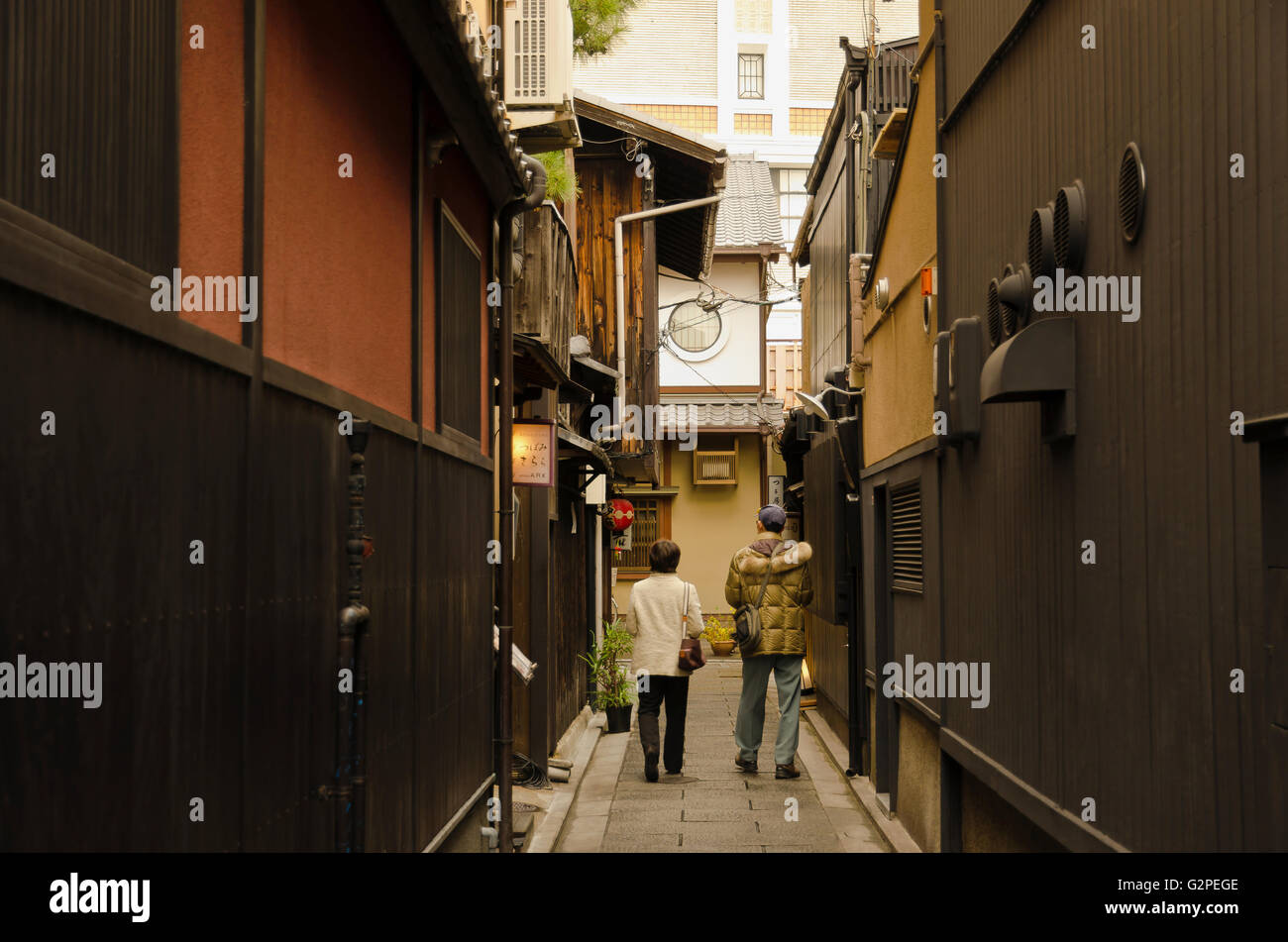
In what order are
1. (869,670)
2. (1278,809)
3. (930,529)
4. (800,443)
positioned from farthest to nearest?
(800,443) < (869,670) < (930,529) < (1278,809)

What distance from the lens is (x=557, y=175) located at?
49.1ft

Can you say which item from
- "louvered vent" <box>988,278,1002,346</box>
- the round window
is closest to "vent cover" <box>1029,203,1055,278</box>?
"louvered vent" <box>988,278,1002,346</box>

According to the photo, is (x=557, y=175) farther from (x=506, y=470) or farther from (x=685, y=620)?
(x=685, y=620)

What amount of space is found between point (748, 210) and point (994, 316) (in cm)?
2913

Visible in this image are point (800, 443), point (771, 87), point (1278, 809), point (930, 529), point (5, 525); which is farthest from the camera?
point (771, 87)

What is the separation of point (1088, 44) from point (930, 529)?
186 inches

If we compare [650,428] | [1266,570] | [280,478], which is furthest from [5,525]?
[650,428]

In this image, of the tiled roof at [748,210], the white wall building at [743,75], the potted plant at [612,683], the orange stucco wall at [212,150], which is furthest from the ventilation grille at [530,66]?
the white wall building at [743,75]

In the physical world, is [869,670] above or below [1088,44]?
below

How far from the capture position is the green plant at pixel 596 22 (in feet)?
52.0

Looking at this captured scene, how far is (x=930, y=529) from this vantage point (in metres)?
9.94

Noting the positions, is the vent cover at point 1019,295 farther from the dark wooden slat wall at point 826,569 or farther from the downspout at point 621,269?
the downspout at point 621,269

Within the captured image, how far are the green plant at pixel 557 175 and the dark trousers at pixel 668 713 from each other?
17.5 ft

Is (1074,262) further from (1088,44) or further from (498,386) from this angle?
(498,386)
